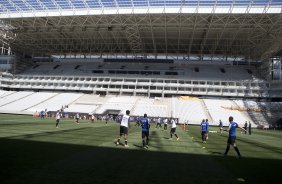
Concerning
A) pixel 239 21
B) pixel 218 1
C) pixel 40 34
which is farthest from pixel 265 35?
pixel 40 34

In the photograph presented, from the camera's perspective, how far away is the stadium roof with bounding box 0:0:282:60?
52500mm

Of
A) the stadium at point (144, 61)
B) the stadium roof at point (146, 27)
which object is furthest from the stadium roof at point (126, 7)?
the stadium at point (144, 61)

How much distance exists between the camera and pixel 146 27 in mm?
62781

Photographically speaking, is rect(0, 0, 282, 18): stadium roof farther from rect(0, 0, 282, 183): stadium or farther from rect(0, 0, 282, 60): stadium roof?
rect(0, 0, 282, 183): stadium

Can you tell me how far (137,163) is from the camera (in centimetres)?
1014

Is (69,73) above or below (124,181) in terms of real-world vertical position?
above

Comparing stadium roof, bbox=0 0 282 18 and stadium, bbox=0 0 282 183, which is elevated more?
stadium roof, bbox=0 0 282 18

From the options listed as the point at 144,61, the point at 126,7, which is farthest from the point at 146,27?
the point at 144,61

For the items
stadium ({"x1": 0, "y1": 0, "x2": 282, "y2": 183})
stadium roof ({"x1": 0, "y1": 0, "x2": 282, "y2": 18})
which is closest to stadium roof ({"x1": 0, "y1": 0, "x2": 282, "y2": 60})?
stadium roof ({"x1": 0, "y1": 0, "x2": 282, "y2": 18})

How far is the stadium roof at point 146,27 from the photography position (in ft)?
172

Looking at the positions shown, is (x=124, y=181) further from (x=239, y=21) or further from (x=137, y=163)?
(x=239, y=21)

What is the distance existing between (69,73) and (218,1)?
49198 millimetres

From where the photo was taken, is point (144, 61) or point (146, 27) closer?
point (146, 27)

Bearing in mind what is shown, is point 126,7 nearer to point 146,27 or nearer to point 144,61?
point 146,27
